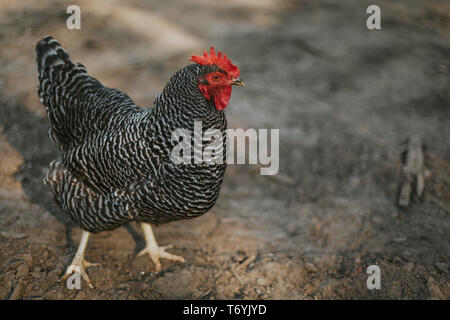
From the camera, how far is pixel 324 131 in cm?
625

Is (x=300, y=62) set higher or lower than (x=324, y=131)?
higher

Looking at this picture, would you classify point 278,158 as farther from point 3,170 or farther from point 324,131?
point 3,170

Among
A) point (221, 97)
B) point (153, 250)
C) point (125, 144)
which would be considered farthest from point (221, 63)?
point (153, 250)

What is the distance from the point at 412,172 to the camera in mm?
5312

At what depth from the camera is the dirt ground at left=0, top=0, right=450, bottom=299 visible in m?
4.08

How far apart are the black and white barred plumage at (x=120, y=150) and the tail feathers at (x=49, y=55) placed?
0.03 ft

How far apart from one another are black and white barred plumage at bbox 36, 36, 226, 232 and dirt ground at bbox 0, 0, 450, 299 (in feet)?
2.58

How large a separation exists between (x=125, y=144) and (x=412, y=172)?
3.92m

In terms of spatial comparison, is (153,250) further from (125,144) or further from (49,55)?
(49,55)

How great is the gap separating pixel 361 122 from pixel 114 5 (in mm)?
6362

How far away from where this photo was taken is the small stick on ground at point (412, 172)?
502cm

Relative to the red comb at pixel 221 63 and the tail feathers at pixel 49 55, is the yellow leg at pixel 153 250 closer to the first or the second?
the tail feathers at pixel 49 55

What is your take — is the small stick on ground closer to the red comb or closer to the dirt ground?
the dirt ground
